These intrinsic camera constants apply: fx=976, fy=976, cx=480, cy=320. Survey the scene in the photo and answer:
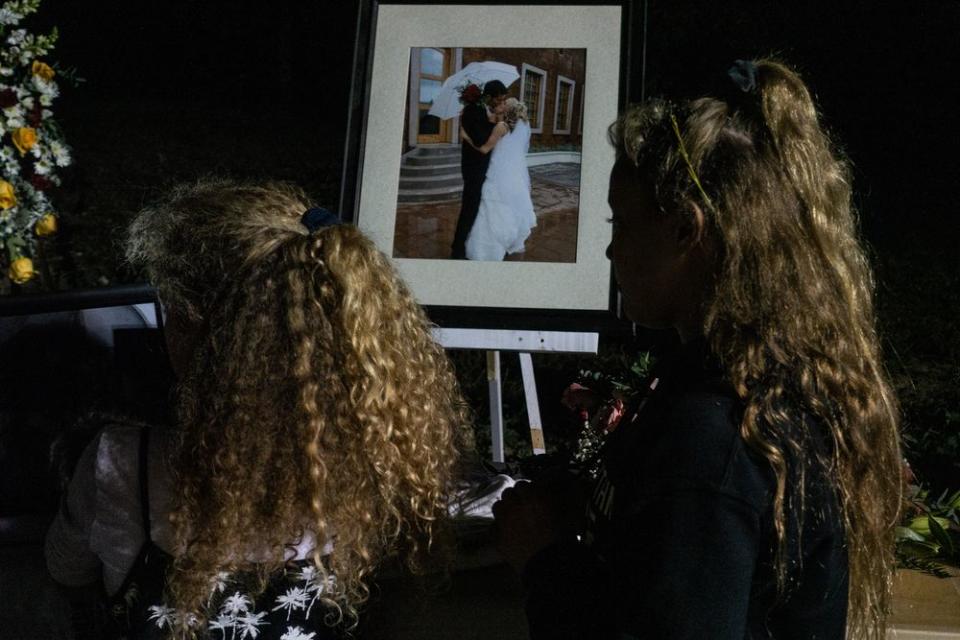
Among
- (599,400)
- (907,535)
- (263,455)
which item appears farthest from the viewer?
(599,400)

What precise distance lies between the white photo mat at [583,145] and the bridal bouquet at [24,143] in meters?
1.19

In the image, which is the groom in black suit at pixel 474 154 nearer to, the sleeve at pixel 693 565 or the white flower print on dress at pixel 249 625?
the white flower print on dress at pixel 249 625

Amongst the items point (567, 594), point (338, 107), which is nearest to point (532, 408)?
point (567, 594)

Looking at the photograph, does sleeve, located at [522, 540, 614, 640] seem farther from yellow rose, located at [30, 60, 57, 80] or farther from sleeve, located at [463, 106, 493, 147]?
yellow rose, located at [30, 60, 57, 80]

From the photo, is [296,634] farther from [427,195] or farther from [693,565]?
[427,195]

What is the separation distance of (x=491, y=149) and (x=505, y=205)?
0.45 ft

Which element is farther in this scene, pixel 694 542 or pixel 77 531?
pixel 77 531

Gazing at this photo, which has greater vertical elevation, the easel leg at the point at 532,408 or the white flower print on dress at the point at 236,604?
the easel leg at the point at 532,408

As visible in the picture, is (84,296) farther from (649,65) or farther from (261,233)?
(649,65)

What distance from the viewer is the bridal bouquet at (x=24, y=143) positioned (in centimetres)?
283

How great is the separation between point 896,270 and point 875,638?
15.0ft

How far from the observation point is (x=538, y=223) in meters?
2.21

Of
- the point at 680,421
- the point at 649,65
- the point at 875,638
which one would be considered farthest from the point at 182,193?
the point at 649,65

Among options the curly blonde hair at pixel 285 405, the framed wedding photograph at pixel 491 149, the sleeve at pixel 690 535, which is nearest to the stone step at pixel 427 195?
the framed wedding photograph at pixel 491 149
